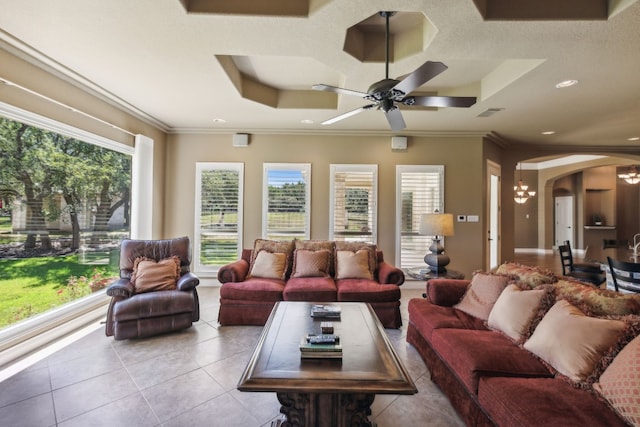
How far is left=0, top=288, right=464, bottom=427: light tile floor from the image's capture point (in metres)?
1.88

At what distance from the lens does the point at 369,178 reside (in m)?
5.11

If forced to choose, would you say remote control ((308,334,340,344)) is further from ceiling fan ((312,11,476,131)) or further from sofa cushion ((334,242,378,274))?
sofa cushion ((334,242,378,274))

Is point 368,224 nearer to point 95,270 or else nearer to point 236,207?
point 236,207

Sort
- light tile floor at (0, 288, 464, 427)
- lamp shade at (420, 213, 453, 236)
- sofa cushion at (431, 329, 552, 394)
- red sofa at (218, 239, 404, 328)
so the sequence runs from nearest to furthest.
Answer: sofa cushion at (431, 329, 552, 394) < light tile floor at (0, 288, 464, 427) < red sofa at (218, 239, 404, 328) < lamp shade at (420, 213, 453, 236)

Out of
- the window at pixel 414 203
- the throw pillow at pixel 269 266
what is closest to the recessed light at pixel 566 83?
the window at pixel 414 203

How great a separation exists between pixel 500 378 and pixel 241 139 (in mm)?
4789

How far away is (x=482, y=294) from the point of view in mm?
2555

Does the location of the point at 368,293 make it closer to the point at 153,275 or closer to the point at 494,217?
the point at 153,275

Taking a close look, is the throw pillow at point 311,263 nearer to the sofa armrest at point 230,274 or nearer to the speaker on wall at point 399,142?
the sofa armrest at point 230,274

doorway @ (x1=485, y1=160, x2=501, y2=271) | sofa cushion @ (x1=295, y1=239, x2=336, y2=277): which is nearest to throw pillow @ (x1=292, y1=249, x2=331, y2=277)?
sofa cushion @ (x1=295, y1=239, x2=336, y2=277)

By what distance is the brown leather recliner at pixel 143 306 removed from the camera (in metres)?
2.90

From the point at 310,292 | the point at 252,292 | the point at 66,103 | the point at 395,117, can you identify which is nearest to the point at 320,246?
the point at 310,292

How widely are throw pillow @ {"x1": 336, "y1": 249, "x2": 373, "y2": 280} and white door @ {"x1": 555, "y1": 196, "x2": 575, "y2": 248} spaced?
10193 millimetres

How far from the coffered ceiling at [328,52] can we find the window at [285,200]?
976mm
